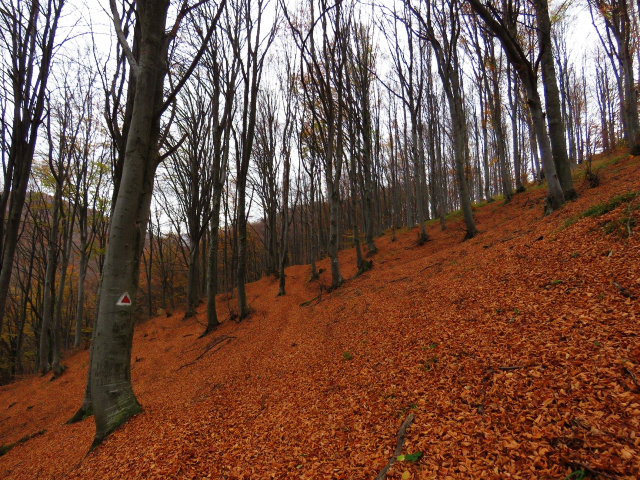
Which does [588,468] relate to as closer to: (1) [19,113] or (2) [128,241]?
(2) [128,241]

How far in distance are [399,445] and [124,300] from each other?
3677mm

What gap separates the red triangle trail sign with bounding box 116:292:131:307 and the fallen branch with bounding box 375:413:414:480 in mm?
3587

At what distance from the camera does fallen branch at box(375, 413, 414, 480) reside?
194 centimetres

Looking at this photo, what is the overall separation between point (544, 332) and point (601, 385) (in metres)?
0.88

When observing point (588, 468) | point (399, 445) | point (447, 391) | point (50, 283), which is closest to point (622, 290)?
point (447, 391)

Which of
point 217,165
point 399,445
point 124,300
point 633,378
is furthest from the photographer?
point 217,165

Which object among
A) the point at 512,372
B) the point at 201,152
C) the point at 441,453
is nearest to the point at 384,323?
the point at 512,372

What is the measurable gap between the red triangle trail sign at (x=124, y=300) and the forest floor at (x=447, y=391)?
155 cm

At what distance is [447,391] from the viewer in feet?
8.36

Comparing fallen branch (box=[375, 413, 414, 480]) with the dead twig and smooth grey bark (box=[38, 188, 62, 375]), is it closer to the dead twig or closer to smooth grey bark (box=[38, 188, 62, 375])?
the dead twig

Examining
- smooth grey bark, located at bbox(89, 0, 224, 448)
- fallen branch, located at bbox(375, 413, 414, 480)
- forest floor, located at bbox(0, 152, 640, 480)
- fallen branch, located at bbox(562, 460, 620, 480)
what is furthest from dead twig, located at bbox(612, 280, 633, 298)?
smooth grey bark, located at bbox(89, 0, 224, 448)

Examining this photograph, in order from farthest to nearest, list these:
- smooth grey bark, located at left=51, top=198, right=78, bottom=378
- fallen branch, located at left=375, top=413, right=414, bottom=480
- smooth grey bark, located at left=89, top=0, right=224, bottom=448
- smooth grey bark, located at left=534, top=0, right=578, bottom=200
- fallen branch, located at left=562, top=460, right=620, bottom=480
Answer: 1. smooth grey bark, located at left=51, top=198, right=78, bottom=378
2. smooth grey bark, located at left=534, top=0, right=578, bottom=200
3. smooth grey bark, located at left=89, top=0, right=224, bottom=448
4. fallen branch, located at left=375, top=413, right=414, bottom=480
5. fallen branch, located at left=562, top=460, right=620, bottom=480

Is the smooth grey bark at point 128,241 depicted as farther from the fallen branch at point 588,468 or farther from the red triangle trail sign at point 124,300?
the fallen branch at point 588,468

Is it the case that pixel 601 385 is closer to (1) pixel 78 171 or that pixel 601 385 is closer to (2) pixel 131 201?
(2) pixel 131 201
